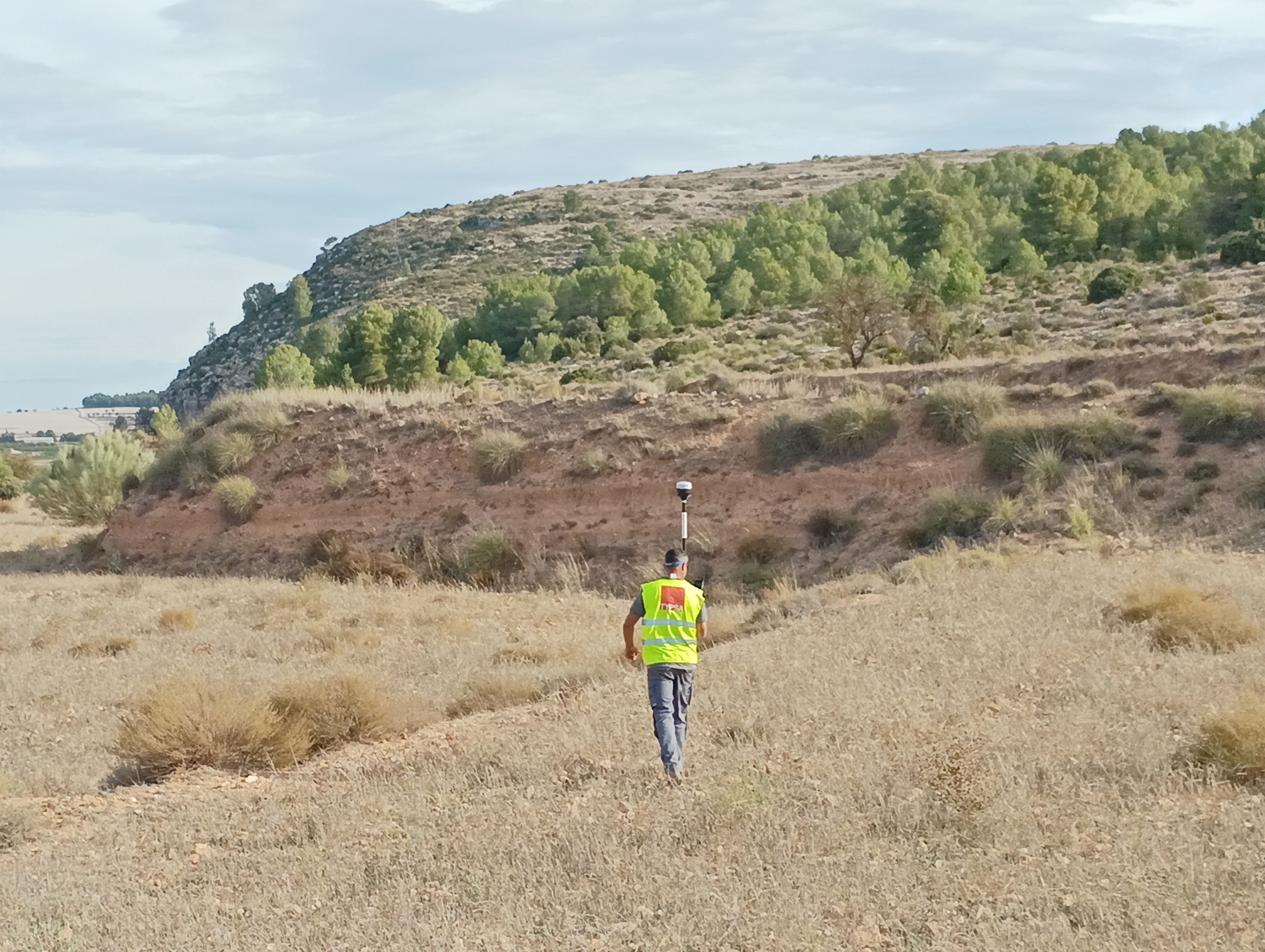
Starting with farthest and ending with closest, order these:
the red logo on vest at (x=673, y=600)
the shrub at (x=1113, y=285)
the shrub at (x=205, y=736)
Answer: the shrub at (x=1113, y=285), the shrub at (x=205, y=736), the red logo on vest at (x=673, y=600)

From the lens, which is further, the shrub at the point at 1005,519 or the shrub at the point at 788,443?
the shrub at the point at 788,443

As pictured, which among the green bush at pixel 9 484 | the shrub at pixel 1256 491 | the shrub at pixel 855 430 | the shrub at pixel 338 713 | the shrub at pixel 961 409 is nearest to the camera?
the shrub at pixel 338 713

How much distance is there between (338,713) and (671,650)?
4407 mm

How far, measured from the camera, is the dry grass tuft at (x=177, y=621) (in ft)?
59.8

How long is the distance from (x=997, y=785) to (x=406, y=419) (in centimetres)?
2243

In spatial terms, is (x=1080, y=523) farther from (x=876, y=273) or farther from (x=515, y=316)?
(x=515, y=316)

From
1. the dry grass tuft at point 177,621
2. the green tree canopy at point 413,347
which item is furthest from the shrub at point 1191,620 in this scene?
the green tree canopy at point 413,347

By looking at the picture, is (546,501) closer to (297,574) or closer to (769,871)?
(297,574)

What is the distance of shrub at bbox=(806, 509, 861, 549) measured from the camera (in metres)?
20.4

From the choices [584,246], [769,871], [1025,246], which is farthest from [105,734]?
[584,246]

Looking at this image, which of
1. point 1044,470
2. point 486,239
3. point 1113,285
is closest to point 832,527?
point 1044,470

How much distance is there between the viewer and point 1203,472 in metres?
18.5

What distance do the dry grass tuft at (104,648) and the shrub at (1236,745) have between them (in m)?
13.3

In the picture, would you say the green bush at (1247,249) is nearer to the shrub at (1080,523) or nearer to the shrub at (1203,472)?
the shrub at (1203,472)
